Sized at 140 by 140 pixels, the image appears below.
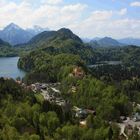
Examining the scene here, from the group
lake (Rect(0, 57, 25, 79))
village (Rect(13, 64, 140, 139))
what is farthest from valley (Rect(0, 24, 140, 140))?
lake (Rect(0, 57, 25, 79))

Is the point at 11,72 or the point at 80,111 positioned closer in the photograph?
the point at 80,111

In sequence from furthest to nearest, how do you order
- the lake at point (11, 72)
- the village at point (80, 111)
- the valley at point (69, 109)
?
the lake at point (11, 72)
the village at point (80, 111)
the valley at point (69, 109)

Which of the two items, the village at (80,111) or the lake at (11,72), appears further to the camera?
the lake at (11,72)

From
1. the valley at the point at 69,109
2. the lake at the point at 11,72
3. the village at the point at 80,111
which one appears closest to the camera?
the valley at the point at 69,109

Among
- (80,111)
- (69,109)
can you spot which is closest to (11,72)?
(80,111)

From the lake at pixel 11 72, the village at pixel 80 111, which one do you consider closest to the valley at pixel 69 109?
the village at pixel 80 111

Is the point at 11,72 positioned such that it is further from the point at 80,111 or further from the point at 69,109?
the point at 69,109

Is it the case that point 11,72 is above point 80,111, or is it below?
above

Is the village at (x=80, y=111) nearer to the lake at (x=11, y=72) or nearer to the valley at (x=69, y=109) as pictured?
the valley at (x=69, y=109)

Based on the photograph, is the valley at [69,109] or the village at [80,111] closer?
the valley at [69,109]

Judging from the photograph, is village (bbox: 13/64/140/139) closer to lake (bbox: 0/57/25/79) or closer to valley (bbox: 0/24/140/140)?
valley (bbox: 0/24/140/140)

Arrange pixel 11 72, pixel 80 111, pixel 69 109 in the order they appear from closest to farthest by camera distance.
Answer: pixel 69 109, pixel 80 111, pixel 11 72

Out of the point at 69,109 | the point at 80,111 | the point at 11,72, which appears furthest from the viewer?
the point at 11,72

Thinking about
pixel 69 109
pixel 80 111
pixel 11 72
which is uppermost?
pixel 69 109
